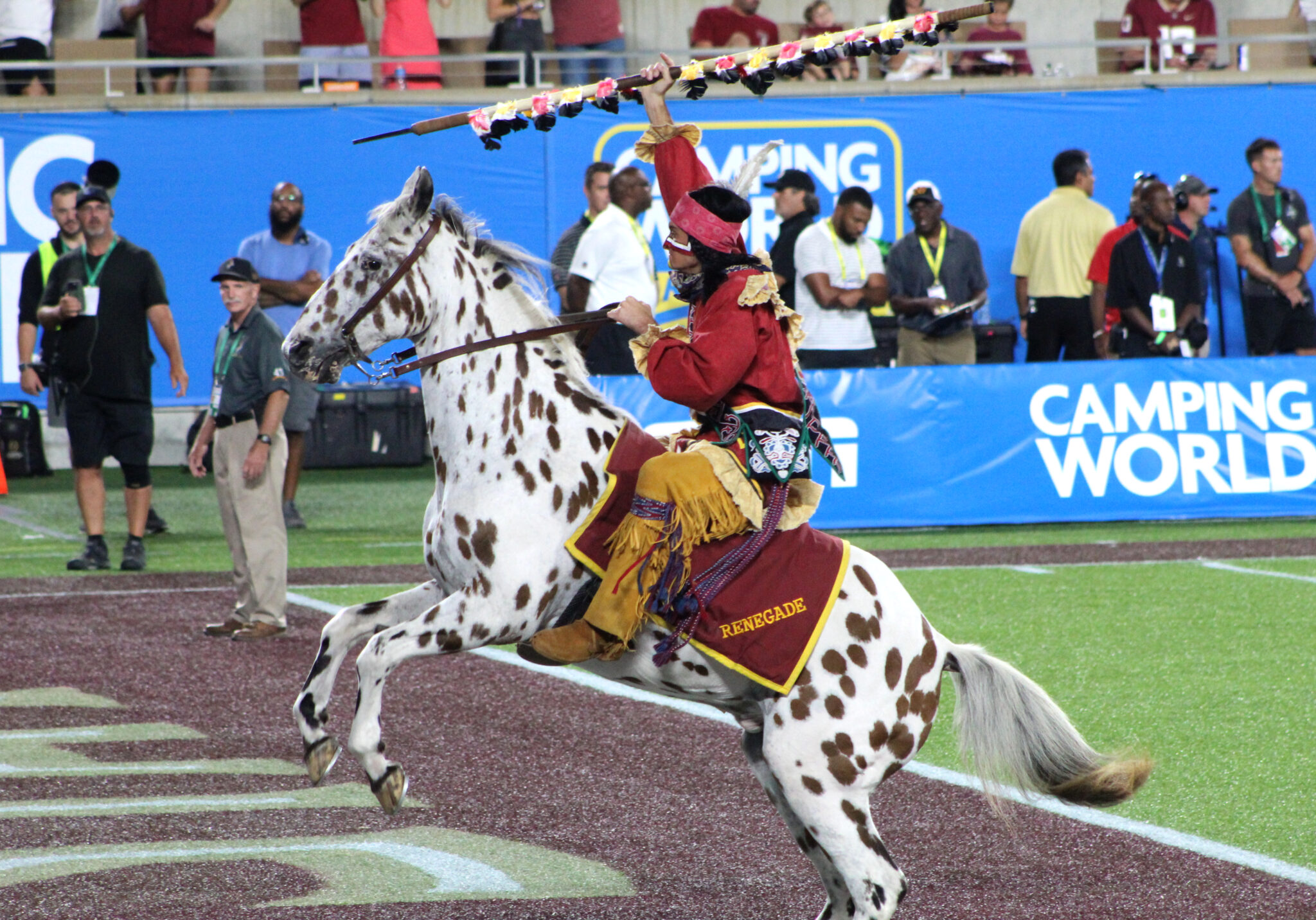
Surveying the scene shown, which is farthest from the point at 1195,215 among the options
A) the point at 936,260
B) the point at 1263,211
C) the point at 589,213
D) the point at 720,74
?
the point at 720,74

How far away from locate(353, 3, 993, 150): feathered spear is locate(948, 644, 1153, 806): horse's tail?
172 cm

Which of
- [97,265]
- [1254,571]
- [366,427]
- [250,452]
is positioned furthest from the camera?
[366,427]

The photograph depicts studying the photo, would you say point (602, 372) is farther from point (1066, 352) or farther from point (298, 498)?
point (1066, 352)

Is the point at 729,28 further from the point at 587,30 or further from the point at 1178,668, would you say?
the point at 1178,668

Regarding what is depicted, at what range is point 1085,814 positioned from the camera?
5906 millimetres

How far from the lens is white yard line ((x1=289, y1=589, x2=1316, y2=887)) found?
16.7ft

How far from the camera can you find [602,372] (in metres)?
13.4

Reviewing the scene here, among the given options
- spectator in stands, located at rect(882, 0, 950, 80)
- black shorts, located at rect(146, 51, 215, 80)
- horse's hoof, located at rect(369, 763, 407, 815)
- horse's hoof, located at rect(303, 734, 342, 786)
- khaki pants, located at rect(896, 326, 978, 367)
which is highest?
black shorts, located at rect(146, 51, 215, 80)

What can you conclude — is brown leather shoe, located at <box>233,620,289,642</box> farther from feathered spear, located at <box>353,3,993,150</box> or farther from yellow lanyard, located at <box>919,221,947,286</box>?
yellow lanyard, located at <box>919,221,947,286</box>

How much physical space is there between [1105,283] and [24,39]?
11.9m

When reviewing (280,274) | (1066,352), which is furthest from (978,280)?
(280,274)

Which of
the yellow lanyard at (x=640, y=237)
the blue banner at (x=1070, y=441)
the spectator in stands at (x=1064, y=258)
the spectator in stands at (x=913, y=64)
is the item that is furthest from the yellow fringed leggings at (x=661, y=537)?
the spectator in stands at (x=913, y=64)

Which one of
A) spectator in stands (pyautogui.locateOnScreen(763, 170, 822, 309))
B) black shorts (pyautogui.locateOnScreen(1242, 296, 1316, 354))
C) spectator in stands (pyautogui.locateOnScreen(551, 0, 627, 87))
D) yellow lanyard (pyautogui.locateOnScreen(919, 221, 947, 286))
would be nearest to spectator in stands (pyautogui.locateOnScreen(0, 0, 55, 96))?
spectator in stands (pyautogui.locateOnScreen(551, 0, 627, 87))

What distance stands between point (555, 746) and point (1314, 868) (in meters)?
3.03
